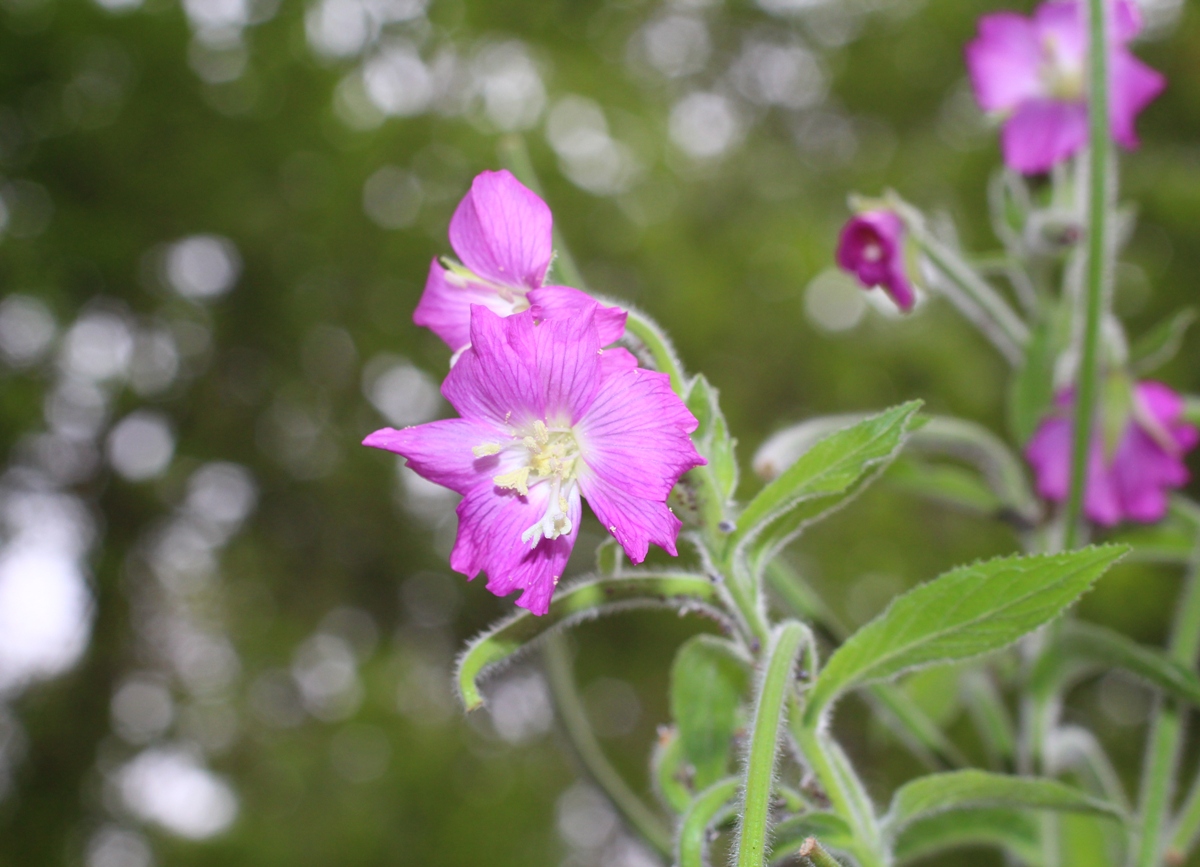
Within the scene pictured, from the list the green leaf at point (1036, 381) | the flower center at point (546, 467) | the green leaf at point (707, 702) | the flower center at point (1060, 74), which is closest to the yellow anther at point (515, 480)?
the flower center at point (546, 467)

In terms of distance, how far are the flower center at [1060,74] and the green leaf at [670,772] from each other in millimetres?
456

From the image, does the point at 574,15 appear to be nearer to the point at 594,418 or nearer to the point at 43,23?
the point at 43,23

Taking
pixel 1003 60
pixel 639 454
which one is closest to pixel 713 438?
pixel 639 454

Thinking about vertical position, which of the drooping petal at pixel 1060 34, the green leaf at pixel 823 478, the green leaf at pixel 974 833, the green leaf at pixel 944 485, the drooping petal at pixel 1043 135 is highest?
the drooping petal at pixel 1060 34

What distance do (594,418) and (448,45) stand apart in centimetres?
241

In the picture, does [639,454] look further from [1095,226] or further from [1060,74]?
[1060,74]

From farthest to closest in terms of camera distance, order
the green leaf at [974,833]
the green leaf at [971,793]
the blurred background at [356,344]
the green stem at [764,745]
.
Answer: the blurred background at [356,344] < the green leaf at [974,833] < the green leaf at [971,793] < the green stem at [764,745]

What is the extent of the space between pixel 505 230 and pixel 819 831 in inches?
8.7

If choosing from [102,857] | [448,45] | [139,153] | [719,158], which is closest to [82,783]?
[102,857]

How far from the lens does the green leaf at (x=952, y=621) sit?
0.29 m

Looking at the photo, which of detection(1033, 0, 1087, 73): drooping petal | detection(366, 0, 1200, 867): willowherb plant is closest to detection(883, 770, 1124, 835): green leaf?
detection(366, 0, 1200, 867): willowherb plant

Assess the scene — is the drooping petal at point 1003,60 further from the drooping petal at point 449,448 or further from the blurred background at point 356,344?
the blurred background at point 356,344

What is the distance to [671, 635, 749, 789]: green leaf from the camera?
1.23ft

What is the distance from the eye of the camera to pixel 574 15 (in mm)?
2736
